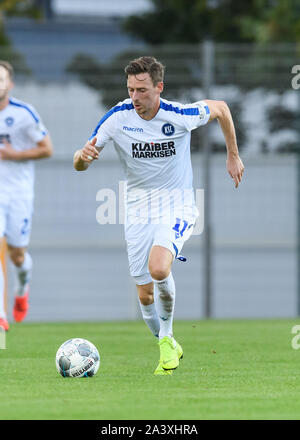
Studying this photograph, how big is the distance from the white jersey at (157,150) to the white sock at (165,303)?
0.59m

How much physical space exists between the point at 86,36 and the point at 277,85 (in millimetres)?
8689

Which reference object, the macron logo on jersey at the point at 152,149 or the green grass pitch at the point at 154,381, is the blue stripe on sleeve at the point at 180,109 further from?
the green grass pitch at the point at 154,381

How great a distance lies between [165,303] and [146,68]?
66.6 inches

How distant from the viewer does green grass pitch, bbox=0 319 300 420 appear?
5.96 metres

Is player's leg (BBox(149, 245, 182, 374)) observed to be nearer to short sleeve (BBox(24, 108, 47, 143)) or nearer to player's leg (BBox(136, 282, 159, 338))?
player's leg (BBox(136, 282, 159, 338))

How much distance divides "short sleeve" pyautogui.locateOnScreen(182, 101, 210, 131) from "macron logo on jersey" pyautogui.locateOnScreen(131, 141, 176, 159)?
0.20 meters

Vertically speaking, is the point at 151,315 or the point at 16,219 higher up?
the point at 16,219

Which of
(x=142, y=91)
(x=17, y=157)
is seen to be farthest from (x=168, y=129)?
(x=17, y=157)

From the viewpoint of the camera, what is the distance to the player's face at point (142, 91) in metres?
8.15

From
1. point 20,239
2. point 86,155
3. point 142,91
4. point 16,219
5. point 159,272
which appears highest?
point 142,91

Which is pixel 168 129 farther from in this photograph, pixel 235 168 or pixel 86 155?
pixel 86 155

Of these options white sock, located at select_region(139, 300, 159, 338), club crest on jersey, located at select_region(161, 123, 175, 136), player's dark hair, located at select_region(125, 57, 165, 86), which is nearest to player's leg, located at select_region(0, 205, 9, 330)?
white sock, located at select_region(139, 300, 159, 338)

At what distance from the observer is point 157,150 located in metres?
8.50

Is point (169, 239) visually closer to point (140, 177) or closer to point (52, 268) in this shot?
point (140, 177)
